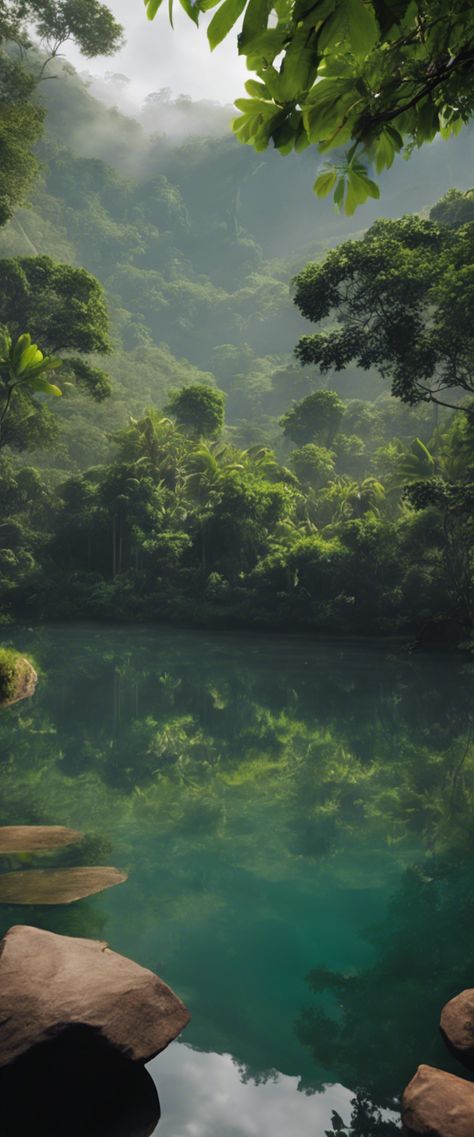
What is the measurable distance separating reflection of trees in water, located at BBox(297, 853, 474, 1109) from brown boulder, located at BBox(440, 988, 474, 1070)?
0.36 feet

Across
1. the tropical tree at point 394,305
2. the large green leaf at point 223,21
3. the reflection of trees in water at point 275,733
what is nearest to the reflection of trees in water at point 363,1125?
the reflection of trees in water at point 275,733

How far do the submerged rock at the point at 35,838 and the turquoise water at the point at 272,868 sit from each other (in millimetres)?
178

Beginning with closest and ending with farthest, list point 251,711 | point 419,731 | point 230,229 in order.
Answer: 1. point 419,731
2. point 251,711
3. point 230,229

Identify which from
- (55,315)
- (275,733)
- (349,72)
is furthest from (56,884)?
(55,315)

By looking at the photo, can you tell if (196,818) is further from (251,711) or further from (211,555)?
(211,555)

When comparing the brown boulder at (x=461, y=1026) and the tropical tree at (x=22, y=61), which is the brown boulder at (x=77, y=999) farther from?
the tropical tree at (x=22, y=61)

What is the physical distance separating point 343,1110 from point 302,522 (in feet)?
85.6

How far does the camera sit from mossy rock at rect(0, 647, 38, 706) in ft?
41.7

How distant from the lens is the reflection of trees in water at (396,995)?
12.1 feet

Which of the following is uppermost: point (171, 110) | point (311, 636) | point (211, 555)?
point (171, 110)

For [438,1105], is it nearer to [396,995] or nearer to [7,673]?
[396,995]

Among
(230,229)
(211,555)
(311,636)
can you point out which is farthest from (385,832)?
(230,229)

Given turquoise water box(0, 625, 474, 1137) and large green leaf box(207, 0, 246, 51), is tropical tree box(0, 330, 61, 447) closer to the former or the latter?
turquoise water box(0, 625, 474, 1137)

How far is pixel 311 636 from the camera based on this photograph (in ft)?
77.6
